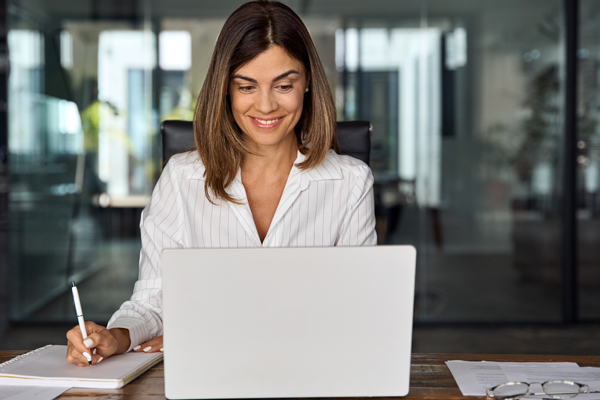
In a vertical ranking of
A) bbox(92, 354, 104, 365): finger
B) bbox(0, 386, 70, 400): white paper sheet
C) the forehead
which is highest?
the forehead

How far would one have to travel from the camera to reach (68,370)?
0.99m

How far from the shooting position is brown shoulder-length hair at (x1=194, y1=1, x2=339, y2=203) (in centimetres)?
142

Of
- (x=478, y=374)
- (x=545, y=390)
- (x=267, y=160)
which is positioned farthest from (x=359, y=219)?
(x=545, y=390)

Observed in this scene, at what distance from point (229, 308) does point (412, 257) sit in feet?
0.84

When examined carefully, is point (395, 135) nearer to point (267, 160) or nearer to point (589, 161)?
point (589, 161)

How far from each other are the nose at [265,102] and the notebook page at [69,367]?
64cm

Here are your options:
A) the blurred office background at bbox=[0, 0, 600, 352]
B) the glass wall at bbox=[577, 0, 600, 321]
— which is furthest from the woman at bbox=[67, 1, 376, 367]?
the glass wall at bbox=[577, 0, 600, 321]

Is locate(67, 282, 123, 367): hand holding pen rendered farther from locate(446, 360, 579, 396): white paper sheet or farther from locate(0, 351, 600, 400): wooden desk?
locate(446, 360, 579, 396): white paper sheet

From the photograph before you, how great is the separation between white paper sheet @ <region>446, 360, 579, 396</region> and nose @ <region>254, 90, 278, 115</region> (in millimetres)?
720

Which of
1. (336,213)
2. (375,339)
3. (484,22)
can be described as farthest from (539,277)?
(375,339)

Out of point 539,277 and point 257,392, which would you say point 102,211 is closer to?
point 539,277

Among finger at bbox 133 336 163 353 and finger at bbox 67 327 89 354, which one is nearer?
finger at bbox 67 327 89 354

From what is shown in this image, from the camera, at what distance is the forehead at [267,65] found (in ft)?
4.65

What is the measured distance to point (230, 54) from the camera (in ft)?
4.62
